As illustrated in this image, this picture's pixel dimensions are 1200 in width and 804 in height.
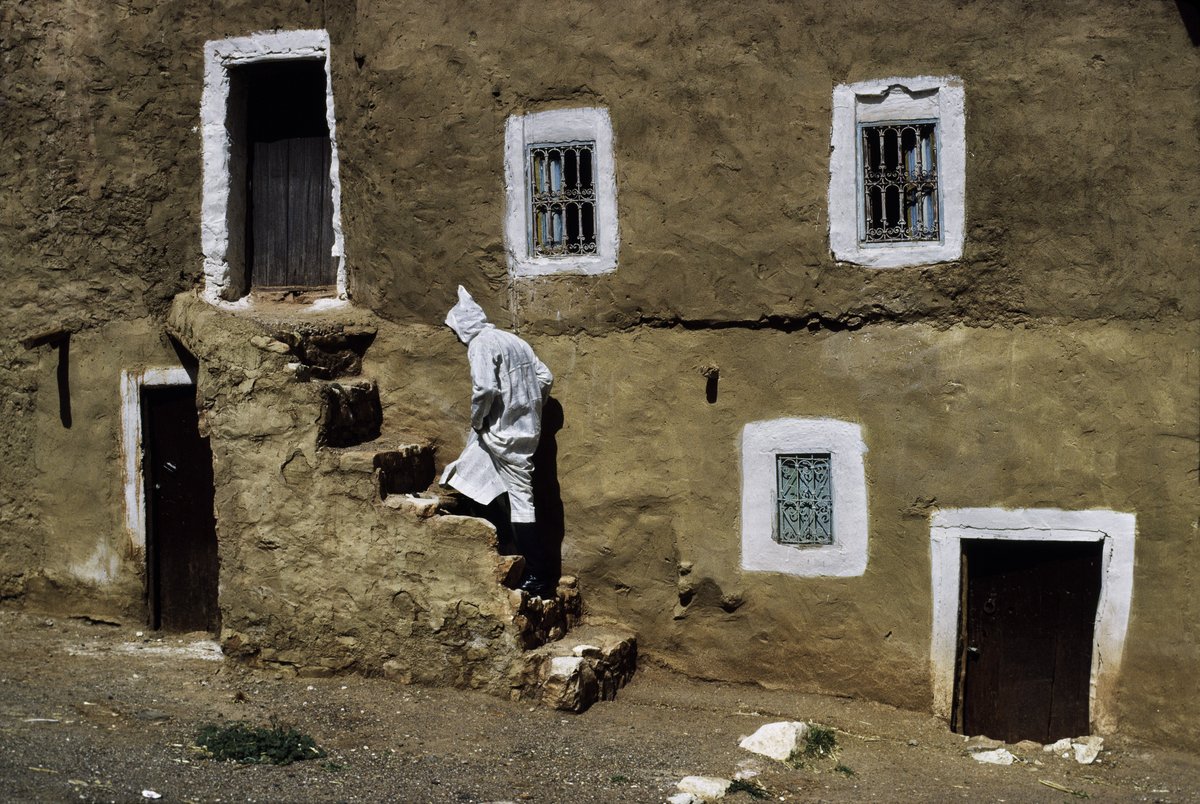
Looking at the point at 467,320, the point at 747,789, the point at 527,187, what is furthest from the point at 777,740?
the point at 527,187

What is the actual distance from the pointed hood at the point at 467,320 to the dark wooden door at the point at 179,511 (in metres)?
2.26

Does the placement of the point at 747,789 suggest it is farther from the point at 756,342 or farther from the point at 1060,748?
the point at 756,342

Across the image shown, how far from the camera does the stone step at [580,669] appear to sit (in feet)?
27.9

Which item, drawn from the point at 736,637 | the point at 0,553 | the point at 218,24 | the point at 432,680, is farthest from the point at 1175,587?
the point at 0,553

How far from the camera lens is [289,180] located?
1038 centimetres

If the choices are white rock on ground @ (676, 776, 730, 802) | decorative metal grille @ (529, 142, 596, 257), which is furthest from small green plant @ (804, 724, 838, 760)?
decorative metal grille @ (529, 142, 596, 257)

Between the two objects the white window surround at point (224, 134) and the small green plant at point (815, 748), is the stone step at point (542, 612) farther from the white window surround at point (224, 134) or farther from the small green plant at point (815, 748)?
the white window surround at point (224, 134)

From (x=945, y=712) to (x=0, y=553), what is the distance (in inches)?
269

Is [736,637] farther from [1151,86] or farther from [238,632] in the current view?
[1151,86]

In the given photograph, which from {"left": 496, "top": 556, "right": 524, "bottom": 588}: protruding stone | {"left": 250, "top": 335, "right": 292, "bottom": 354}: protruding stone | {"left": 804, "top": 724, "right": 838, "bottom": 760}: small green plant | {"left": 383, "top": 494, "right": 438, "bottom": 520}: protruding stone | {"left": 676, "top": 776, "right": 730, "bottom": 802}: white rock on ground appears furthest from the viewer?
{"left": 250, "top": 335, "right": 292, "bottom": 354}: protruding stone

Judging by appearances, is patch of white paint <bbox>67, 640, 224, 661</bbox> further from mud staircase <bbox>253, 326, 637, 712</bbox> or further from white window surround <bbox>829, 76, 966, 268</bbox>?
white window surround <bbox>829, 76, 966, 268</bbox>

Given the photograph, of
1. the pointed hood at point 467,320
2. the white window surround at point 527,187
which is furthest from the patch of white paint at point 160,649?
the white window surround at point 527,187

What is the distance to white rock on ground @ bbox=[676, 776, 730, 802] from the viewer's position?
734cm

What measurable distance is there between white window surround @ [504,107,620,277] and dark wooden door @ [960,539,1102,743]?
3059 mm
